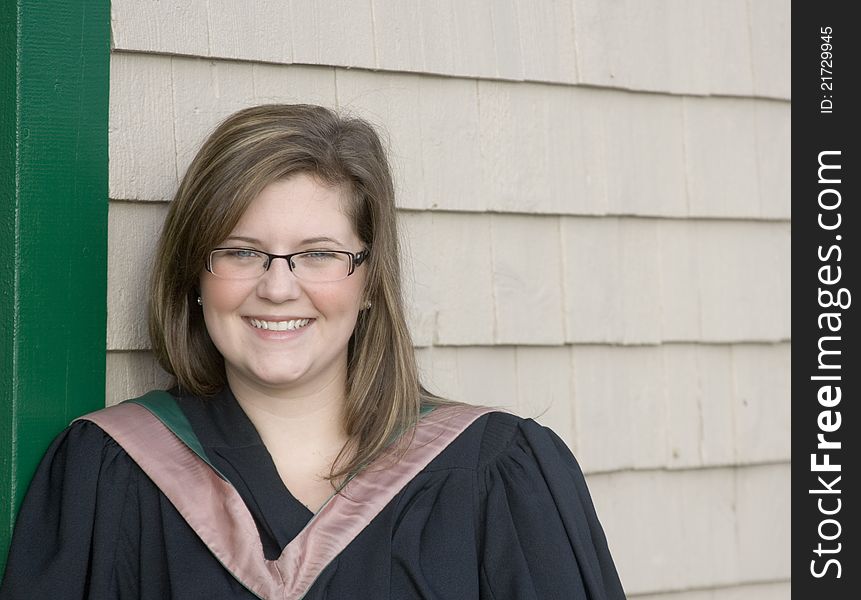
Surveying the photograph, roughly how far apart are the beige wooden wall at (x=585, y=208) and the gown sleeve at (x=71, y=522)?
0.22m

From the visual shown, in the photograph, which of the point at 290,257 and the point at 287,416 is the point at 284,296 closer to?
the point at 290,257

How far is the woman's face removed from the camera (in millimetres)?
2012

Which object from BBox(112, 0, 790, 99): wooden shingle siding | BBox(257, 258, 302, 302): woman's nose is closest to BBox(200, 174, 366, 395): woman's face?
BBox(257, 258, 302, 302): woman's nose

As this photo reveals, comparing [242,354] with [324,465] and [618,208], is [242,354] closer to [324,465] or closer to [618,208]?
[324,465]

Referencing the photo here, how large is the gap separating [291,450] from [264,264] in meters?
0.35

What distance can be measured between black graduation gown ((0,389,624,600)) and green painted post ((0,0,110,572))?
67 millimetres

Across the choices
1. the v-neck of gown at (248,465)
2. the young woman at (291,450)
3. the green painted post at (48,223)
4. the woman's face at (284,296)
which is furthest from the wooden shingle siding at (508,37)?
the v-neck of gown at (248,465)

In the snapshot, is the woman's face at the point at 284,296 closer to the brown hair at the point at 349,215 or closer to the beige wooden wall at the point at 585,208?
the brown hair at the point at 349,215

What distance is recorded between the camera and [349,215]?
2.10m

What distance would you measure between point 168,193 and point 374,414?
21.5 inches

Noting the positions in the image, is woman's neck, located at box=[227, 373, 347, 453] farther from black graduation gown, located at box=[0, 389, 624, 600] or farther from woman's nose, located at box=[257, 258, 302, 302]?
woman's nose, located at box=[257, 258, 302, 302]

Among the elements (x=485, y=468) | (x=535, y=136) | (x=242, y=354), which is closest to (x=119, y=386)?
(x=242, y=354)

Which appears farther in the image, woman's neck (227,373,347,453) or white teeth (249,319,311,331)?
woman's neck (227,373,347,453)

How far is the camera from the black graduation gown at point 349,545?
1.95 m
